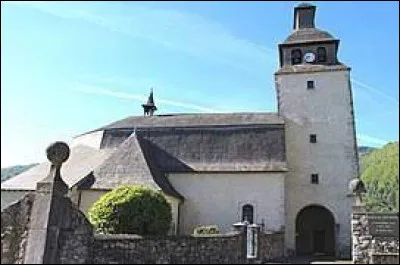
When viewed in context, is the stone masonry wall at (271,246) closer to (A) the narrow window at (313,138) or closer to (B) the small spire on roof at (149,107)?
(A) the narrow window at (313,138)

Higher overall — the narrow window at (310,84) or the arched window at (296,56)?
the arched window at (296,56)

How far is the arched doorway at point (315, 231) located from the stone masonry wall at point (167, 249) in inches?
520

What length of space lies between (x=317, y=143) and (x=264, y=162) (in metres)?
3.95

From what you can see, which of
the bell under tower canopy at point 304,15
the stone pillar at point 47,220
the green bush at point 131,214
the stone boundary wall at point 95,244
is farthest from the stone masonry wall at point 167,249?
the bell under tower canopy at point 304,15

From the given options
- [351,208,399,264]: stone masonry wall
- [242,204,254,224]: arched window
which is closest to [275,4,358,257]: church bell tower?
[242,204,254,224]: arched window

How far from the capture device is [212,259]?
1231 centimetres

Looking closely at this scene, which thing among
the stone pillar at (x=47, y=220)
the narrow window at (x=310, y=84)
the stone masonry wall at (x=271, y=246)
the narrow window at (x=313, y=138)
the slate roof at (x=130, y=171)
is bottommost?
the stone masonry wall at (x=271, y=246)

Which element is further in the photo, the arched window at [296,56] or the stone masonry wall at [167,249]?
the arched window at [296,56]

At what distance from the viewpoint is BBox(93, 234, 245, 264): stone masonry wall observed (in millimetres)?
10375

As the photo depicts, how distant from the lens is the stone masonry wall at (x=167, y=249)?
10.4 metres

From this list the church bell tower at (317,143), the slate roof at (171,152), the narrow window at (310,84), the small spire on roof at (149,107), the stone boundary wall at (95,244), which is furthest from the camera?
the small spire on roof at (149,107)

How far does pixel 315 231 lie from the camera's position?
26234 millimetres

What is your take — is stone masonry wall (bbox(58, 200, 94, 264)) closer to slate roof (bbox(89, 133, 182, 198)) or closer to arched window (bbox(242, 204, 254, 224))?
slate roof (bbox(89, 133, 182, 198))

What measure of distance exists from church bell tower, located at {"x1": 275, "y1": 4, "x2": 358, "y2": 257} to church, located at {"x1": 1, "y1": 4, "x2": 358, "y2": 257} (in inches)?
2.4
